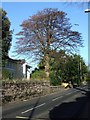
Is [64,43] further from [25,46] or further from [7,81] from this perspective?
[7,81]

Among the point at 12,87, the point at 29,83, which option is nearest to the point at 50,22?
the point at 29,83

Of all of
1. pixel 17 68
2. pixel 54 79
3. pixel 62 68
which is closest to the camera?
pixel 54 79

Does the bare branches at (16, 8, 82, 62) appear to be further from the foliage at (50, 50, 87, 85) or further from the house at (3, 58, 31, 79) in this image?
the house at (3, 58, 31, 79)

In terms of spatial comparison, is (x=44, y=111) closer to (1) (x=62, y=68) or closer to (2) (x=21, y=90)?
(2) (x=21, y=90)

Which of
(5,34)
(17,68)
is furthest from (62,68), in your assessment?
(17,68)

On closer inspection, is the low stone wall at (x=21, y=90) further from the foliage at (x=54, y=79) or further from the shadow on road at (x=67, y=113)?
the foliage at (x=54, y=79)

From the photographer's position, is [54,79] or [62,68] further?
[62,68]

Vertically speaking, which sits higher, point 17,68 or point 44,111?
point 17,68

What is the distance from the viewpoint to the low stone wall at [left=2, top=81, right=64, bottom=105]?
1146 inches

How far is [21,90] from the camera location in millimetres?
33875

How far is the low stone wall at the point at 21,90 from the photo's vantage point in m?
29.1

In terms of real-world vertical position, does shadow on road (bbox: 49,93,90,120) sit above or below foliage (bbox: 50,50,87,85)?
below

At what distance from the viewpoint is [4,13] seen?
55.6 metres

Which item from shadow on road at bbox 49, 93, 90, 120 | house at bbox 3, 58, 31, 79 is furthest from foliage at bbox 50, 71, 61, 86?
shadow on road at bbox 49, 93, 90, 120
